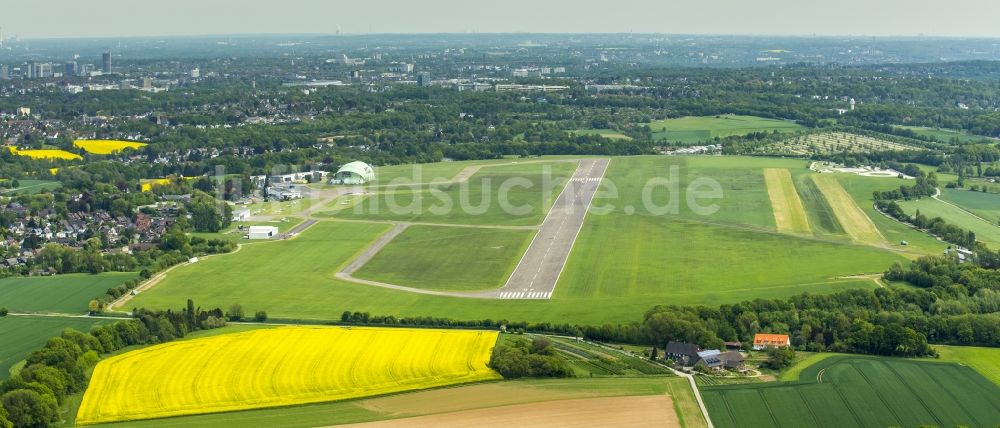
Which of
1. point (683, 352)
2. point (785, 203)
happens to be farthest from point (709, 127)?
point (683, 352)

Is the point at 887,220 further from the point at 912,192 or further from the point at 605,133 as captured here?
the point at 605,133

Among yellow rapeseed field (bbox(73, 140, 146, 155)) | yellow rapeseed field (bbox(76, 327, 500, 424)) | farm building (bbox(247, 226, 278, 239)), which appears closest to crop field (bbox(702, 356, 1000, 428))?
yellow rapeseed field (bbox(76, 327, 500, 424))

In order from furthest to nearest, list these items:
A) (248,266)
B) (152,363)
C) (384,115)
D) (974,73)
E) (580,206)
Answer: (974,73) < (384,115) < (580,206) < (248,266) < (152,363)

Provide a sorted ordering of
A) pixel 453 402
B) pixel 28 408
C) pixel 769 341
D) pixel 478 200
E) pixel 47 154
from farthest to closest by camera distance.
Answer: pixel 47 154
pixel 478 200
pixel 769 341
pixel 453 402
pixel 28 408

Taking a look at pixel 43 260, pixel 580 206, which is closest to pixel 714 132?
pixel 580 206

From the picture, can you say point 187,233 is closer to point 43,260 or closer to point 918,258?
point 43,260

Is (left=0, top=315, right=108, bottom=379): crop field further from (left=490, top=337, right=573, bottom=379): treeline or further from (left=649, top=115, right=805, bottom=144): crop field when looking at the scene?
(left=649, top=115, right=805, bottom=144): crop field
